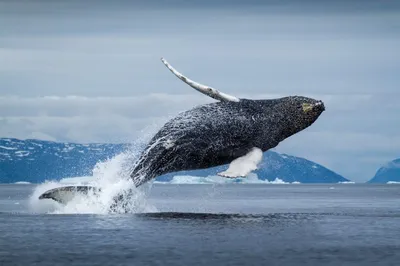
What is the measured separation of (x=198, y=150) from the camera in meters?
27.6

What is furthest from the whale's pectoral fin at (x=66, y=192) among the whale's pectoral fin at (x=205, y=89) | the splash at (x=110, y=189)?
the whale's pectoral fin at (x=205, y=89)

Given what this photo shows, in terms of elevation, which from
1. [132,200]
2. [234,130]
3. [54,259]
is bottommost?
[54,259]

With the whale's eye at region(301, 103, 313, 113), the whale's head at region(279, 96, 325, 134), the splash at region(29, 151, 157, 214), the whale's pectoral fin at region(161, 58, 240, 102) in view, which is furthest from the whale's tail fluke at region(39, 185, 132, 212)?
the whale's eye at region(301, 103, 313, 113)

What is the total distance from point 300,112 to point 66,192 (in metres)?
7.39

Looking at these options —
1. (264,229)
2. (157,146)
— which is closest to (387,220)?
(264,229)

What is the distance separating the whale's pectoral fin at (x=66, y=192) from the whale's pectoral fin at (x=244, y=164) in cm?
432

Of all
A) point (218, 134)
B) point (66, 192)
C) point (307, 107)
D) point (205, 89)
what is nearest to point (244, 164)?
point (218, 134)

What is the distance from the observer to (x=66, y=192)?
27656 millimetres

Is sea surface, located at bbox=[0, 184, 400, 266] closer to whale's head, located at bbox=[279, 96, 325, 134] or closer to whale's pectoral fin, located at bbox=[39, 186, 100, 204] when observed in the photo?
whale's pectoral fin, located at bbox=[39, 186, 100, 204]

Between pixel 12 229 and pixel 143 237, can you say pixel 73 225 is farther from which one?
pixel 143 237

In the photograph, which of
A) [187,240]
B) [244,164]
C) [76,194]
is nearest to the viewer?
[187,240]

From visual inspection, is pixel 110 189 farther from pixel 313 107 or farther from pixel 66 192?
pixel 313 107

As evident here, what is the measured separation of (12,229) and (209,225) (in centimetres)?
586

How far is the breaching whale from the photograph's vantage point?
90.4 feet
